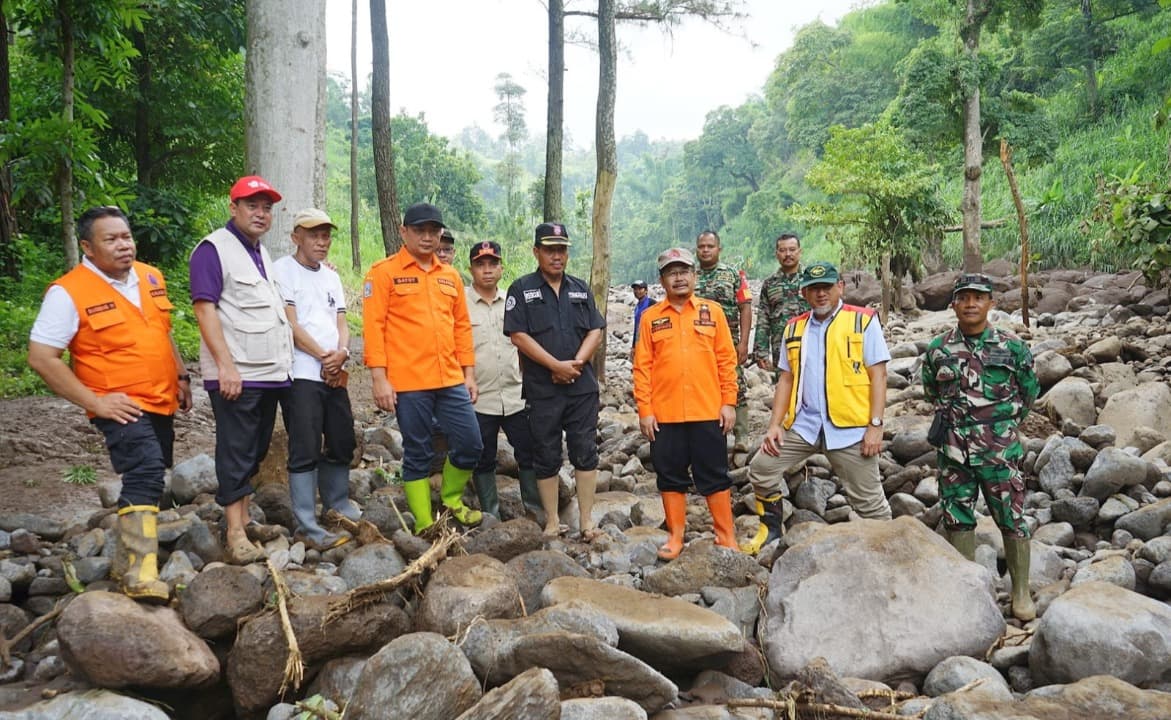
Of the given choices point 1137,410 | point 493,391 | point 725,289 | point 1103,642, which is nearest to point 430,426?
point 493,391

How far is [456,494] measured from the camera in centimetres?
493

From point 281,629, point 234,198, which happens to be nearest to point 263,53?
point 234,198

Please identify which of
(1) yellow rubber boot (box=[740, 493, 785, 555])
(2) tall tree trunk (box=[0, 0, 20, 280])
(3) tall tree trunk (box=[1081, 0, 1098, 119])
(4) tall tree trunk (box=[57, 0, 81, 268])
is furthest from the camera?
(3) tall tree trunk (box=[1081, 0, 1098, 119])

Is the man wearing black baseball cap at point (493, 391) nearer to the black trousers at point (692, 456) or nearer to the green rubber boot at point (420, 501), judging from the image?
the green rubber boot at point (420, 501)

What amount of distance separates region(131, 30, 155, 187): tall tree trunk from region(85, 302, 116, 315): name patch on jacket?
11.1m

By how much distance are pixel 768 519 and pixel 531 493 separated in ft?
5.23

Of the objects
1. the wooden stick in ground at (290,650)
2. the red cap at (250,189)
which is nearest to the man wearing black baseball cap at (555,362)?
the red cap at (250,189)

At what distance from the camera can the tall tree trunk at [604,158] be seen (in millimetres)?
9781

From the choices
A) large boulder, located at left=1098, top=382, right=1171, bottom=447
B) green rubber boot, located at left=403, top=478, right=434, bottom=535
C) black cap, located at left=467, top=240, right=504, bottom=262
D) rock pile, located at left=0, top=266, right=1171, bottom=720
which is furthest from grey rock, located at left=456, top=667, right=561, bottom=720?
large boulder, located at left=1098, top=382, right=1171, bottom=447

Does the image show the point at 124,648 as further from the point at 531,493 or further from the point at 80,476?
the point at 80,476

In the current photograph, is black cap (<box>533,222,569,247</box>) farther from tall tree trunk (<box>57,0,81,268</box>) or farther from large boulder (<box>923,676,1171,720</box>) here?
tall tree trunk (<box>57,0,81,268</box>)

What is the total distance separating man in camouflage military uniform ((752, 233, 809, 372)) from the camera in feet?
20.8

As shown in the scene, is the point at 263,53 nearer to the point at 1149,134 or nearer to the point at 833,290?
the point at 833,290

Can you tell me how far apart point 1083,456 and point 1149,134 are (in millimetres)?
23407
